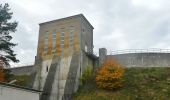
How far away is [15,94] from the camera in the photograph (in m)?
25.3

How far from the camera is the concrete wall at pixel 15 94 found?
2422cm

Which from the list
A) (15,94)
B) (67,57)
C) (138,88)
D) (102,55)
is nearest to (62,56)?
(67,57)

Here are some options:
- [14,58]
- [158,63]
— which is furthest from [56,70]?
[158,63]

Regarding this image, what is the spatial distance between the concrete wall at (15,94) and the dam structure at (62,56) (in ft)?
32.8

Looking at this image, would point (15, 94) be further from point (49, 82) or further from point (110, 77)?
point (49, 82)

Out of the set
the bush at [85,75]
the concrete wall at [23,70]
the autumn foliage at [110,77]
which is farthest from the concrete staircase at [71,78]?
the concrete wall at [23,70]

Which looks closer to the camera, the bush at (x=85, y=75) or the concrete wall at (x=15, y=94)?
the concrete wall at (x=15, y=94)

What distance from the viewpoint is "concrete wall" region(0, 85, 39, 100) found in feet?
79.5

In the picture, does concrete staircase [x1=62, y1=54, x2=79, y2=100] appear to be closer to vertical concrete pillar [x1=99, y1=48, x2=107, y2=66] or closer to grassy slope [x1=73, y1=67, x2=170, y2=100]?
grassy slope [x1=73, y1=67, x2=170, y2=100]

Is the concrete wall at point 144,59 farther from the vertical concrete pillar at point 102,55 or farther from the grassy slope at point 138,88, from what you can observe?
the vertical concrete pillar at point 102,55

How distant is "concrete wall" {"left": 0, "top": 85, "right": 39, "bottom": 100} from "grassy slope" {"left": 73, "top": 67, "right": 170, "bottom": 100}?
9008 mm

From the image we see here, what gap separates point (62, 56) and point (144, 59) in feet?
37.4

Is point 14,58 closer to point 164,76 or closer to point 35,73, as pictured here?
point 35,73

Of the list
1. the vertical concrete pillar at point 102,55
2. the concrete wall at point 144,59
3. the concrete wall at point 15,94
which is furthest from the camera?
the vertical concrete pillar at point 102,55
